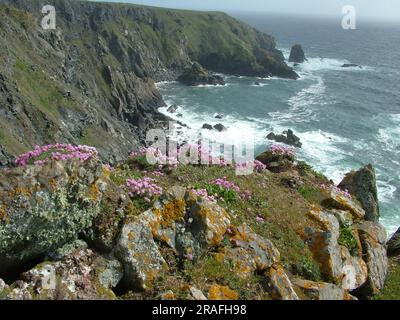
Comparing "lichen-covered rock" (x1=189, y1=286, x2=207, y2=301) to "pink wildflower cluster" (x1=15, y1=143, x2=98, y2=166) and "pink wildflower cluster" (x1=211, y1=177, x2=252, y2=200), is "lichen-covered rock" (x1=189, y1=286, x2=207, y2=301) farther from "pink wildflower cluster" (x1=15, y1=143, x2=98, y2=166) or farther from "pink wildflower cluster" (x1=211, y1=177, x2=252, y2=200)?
"pink wildflower cluster" (x1=211, y1=177, x2=252, y2=200)

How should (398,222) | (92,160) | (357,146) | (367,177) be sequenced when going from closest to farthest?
(92,160) < (367,177) < (398,222) < (357,146)

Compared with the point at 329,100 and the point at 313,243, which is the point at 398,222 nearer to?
the point at 313,243

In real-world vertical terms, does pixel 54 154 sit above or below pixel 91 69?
above

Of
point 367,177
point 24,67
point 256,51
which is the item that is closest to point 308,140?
point 24,67

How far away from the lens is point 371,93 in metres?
142

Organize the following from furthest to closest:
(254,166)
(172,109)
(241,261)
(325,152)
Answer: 1. (172,109)
2. (325,152)
3. (254,166)
4. (241,261)

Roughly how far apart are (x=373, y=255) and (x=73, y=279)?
12.1 meters

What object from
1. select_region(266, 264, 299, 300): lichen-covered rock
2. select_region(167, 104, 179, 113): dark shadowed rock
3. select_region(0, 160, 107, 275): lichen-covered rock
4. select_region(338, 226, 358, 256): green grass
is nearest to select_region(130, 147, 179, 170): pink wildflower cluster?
select_region(0, 160, 107, 275): lichen-covered rock

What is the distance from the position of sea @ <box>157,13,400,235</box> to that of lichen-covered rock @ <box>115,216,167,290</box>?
49997mm


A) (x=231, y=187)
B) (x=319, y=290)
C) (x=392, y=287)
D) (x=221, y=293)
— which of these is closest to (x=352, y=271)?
(x=392, y=287)

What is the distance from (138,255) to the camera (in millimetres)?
10969

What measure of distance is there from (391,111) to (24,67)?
9265 centimetres

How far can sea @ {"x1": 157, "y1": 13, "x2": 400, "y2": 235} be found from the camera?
80.5 metres

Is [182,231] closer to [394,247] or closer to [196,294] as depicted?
[196,294]
